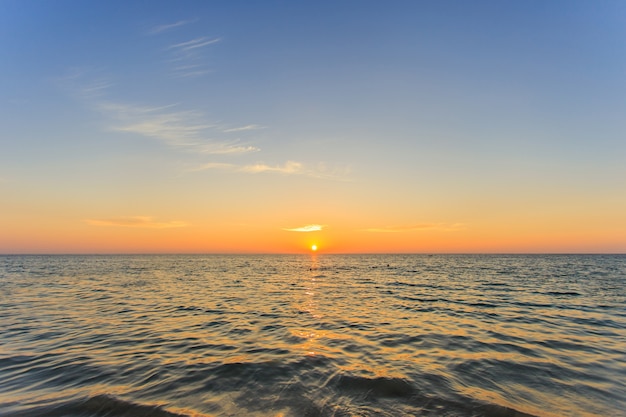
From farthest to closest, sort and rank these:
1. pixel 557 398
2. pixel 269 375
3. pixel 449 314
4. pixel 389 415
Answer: pixel 449 314 → pixel 269 375 → pixel 557 398 → pixel 389 415

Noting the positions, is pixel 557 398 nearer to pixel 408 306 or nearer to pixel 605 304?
pixel 408 306

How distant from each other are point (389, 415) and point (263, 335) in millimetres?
9562

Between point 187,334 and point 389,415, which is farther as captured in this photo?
point 187,334

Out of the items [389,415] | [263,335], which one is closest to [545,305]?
[263,335]

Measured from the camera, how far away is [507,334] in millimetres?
16875

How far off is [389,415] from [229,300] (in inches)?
901

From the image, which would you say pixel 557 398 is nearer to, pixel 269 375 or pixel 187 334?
pixel 269 375

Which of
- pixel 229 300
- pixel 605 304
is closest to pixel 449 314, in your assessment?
pixel 605 304

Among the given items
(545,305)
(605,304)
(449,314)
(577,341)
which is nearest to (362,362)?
(577,341)

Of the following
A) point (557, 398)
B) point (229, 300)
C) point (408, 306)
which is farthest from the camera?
point (229, 300)

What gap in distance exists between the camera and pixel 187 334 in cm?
1672

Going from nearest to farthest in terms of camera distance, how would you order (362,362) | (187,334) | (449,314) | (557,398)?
1. (557,398)
2. (362,362)
3. (187,334)
4. (449,314)

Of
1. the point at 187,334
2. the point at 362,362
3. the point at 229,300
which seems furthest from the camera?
the point at 229,300

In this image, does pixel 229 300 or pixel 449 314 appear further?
pixel 229 300
